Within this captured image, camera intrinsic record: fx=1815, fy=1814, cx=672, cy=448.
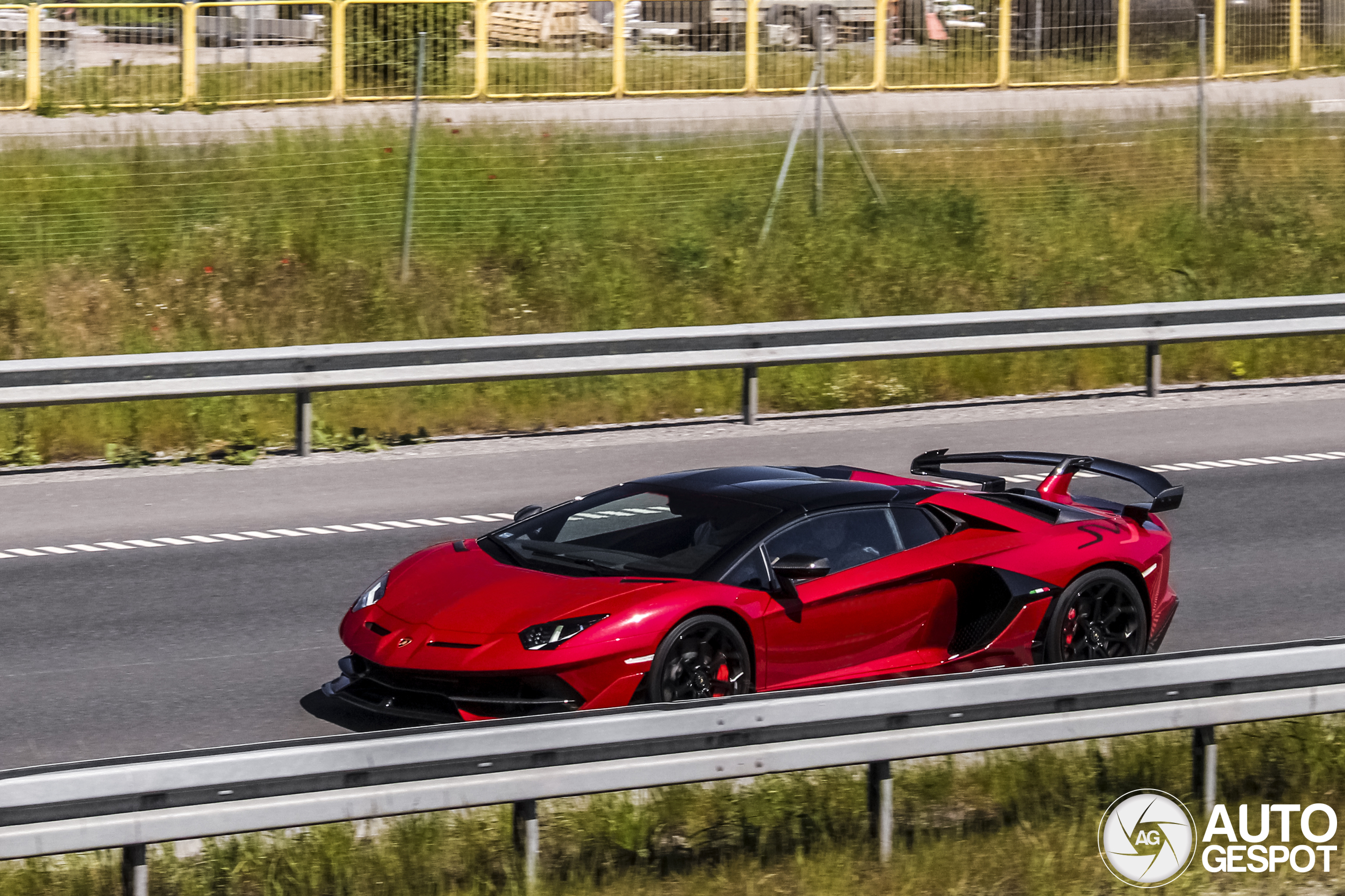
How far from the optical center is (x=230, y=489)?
12.4m

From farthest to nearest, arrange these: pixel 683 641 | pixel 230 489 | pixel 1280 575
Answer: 1. pixel 230 489
2. pixel 1280 575
3. pixel 683 641

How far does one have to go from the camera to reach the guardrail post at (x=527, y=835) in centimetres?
596

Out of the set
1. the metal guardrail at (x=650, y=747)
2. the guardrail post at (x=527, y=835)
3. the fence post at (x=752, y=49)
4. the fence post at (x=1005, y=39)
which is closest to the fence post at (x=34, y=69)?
the fence post at (x=752, y=49)

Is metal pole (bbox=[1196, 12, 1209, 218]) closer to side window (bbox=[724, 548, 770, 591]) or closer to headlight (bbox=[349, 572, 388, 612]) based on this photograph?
side window (bbox=[724, 548, 770, 591])

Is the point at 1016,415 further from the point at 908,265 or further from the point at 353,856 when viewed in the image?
the point at 353,856

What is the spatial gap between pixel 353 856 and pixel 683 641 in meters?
1.88

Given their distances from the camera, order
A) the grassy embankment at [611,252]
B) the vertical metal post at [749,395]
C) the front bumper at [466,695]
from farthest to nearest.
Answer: the grassy embankment at [611,252] < the vertical metal post at [749,395] < the front bumper at [466,695]

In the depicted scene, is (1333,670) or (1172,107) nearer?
(1333,670)

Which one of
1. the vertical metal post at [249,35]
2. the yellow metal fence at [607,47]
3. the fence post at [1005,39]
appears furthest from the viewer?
the fence post at [1005,39]

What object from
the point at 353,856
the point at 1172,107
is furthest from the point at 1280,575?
the point at 1172,107

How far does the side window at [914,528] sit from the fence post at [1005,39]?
57.5ft

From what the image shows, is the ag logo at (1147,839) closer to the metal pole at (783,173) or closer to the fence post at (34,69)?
the metal pole at (783,173)

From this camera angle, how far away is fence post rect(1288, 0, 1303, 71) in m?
26.4

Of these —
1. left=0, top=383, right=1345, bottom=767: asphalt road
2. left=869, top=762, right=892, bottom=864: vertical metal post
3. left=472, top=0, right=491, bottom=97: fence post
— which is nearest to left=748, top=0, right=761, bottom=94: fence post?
left=472, top=0, right=491, bottom=97: fence post
